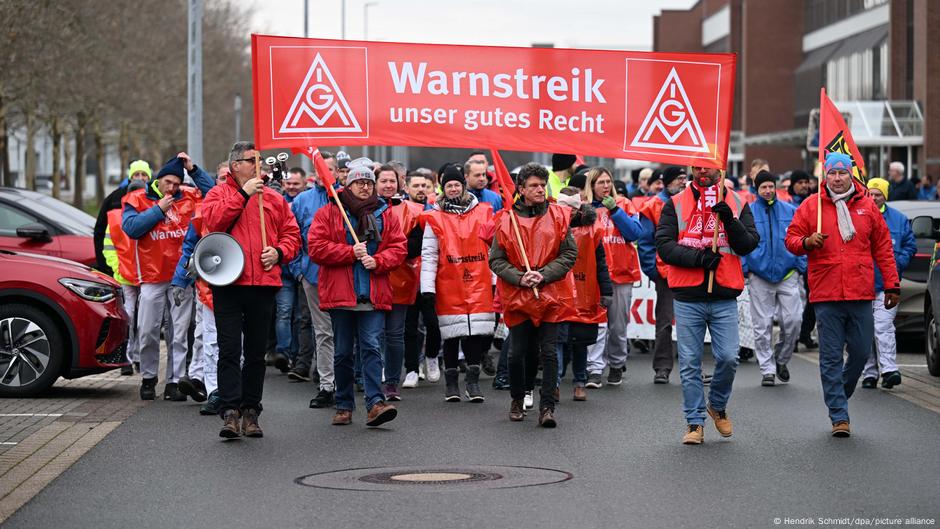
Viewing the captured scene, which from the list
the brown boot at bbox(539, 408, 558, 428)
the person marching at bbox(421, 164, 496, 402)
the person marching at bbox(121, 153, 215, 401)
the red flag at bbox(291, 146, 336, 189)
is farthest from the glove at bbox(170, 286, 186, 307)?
the brown boot at bbox(539, 408, 558, 428)

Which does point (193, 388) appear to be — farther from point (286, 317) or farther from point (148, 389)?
point (286, 317)

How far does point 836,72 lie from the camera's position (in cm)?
6956

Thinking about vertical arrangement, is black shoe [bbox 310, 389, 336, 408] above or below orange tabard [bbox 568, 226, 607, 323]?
below

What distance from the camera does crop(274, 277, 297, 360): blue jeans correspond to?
49.1 feet

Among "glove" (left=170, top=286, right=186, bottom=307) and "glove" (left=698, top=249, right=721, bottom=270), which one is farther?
"glove" (left=170, top=286, right=186, bottom=307)

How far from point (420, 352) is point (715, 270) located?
17.6 feet

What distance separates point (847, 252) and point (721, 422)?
1.50m

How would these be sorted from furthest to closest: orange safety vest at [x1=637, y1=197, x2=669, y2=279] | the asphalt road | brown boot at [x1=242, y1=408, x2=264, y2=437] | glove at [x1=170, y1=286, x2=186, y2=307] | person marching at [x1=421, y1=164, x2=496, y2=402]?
orange safety vest at [x1=637, y1=197, x2=669, y2=279], person marching at [x1=421, y1=164, x2=496, y2=402], glove at [x1=170, y1=286, x2=186, y2=307], brown boot at [x1=242, y1=408, x2=264, y2=437], the asphalt road

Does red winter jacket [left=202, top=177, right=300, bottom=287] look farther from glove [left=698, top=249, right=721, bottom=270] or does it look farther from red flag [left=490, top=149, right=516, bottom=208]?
glove [left=698, top=249, right=721, bottom=270]

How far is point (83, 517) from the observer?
787cm

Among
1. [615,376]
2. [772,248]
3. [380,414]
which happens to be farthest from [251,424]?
[772,248]

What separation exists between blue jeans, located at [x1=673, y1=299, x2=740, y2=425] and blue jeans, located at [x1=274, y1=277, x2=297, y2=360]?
526 cm

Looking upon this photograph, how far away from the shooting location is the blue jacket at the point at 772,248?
14.5 meters

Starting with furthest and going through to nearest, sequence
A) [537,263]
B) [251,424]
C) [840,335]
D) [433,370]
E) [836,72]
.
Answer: [836,72]
[433,370]
[537,263]
[840,335]
[251,424]
